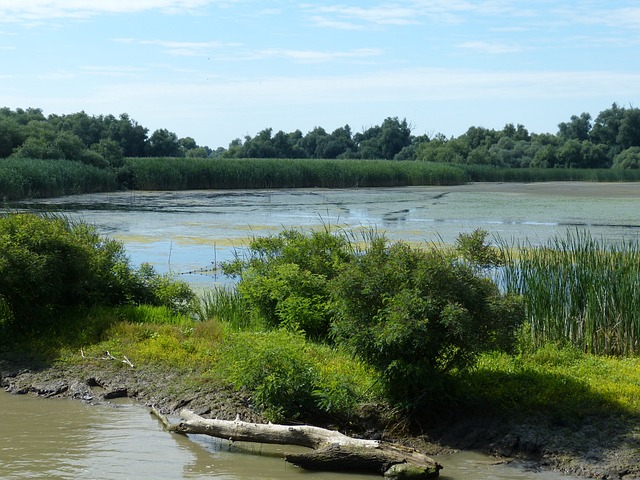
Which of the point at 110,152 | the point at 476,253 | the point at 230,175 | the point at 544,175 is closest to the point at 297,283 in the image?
the point at 476,253

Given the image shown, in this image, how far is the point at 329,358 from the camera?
10.5 m

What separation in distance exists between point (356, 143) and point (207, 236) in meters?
99.1

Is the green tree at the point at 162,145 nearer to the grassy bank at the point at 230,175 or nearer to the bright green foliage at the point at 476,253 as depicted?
the grassy bank at the point at 230,175

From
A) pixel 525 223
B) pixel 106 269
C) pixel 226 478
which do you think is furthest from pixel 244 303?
pixel 525 223

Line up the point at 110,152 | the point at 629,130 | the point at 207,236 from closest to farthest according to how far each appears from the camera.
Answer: the point at 207,236 < the point at 110,152 < the point at 629,130

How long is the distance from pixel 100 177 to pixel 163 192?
4144 millimetres

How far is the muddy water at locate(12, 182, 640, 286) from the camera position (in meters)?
24.2

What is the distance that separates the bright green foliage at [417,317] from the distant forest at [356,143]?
152ft

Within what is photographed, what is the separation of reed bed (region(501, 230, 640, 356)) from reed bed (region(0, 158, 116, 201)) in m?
28.9

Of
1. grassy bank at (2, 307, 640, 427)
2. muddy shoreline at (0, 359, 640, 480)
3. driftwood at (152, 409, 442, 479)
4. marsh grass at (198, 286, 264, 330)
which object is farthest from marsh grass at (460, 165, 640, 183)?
driftwood at (152, 409, 442, 479)

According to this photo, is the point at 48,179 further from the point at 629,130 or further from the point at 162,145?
the point at 629,130

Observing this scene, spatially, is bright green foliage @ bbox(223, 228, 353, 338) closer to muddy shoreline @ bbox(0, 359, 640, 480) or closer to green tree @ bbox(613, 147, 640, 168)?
muddy shoreline @ bbox(0, 359, 640, 480)

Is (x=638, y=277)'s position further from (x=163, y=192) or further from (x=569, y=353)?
(x=163, y=192)

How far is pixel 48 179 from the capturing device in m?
43.6
